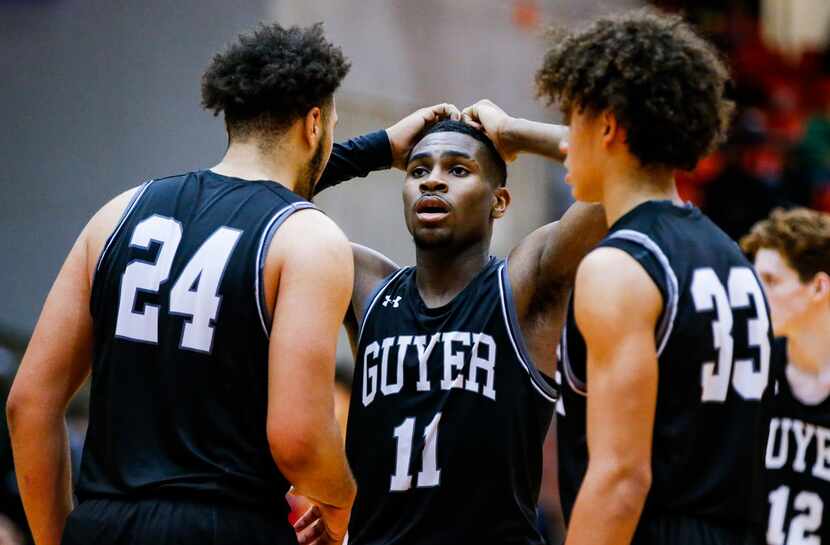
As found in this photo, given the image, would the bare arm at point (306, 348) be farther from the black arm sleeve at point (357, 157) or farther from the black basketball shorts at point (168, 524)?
the black arm sleeve at point (357, 157)

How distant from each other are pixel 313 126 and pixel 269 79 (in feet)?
0.70

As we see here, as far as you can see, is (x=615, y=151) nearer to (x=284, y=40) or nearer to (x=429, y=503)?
(x=284, y=40)

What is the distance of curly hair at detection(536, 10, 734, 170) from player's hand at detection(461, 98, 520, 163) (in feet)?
4.10

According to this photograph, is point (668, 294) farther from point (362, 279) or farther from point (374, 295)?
point (362, 279)

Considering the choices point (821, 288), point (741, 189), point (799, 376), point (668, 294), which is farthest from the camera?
point (741, 189)

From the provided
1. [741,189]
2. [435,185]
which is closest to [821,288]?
[435,185]

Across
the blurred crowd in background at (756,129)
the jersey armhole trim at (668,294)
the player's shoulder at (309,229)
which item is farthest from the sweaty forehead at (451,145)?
the blurred crowd in background at (756,129)

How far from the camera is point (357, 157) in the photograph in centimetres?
506

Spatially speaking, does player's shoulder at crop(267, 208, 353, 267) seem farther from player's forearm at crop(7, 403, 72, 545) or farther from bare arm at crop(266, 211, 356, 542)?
player's forearm at crop(7, 403, 72, 545)

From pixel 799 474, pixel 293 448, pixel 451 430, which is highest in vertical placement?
pixel 293 448

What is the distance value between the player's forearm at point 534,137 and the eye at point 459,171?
193mm

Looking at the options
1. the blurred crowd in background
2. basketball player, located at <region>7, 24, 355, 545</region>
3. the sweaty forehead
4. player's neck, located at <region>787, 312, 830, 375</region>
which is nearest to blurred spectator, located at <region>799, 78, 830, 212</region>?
the blurred crowd in background

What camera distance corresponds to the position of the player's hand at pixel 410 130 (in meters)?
5.05

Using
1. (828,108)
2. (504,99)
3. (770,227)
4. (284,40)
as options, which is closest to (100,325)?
(284,40)
